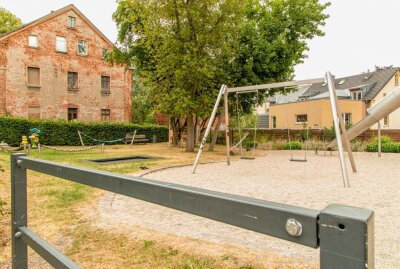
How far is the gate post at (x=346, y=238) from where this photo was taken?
2.17 feet

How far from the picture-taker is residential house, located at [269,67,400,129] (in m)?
29.5

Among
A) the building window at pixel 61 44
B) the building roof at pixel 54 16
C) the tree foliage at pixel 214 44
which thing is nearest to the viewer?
the tree foliage at pixel 214 44

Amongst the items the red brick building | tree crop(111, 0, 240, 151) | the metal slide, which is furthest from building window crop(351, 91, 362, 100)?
the metal slide

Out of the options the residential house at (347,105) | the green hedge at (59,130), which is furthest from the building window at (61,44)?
the residential house at (347,105)

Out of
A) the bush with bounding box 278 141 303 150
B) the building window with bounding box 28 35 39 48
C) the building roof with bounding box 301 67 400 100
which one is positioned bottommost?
the bush with bounding box 278 141 303 150

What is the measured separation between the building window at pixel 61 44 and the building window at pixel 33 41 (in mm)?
1724

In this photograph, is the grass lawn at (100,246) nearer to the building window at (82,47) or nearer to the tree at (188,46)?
the tree at (188,46)

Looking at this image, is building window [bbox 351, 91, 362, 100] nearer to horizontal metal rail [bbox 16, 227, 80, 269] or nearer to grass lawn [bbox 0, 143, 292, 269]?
grass lawn [bbox 0, 143, 292, 269]

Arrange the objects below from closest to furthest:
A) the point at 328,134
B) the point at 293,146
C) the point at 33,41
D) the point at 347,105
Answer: the point at 293,146, the point at 328,134, the point at 33,41, the point at 347,105

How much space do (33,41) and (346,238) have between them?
3123 cm

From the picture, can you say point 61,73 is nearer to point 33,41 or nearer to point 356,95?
point 33,41

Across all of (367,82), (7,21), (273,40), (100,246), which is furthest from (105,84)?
(367,82)

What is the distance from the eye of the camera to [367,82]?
39.0 metres

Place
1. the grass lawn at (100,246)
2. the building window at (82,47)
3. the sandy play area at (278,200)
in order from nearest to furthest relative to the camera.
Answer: the grass lawn at (100,246) → the sandy play area at (278,200) → the building window at (82,47)
